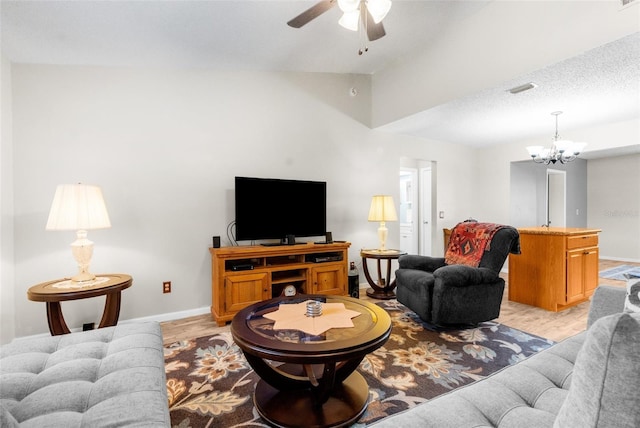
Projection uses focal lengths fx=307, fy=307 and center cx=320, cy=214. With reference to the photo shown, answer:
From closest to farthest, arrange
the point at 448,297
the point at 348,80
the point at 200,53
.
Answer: the point at 448,297 → the point at 200,53 → the point at 348,80

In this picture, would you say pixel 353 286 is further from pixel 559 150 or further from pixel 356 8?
pixel 559 150

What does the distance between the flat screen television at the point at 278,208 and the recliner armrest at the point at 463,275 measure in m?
→ 1.63

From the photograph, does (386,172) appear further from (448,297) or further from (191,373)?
(191,373)

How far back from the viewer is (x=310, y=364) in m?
1.40

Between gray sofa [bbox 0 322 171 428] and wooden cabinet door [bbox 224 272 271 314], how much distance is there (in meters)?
1.38

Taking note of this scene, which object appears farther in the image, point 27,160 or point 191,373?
point 27,160

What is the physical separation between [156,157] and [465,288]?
3230 millimetres

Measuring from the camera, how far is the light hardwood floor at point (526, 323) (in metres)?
2.81

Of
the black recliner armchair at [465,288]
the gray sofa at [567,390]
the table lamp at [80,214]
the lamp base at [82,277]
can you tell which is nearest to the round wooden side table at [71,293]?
the lamp base at [82,277]

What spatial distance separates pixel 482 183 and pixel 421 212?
1.25 meters

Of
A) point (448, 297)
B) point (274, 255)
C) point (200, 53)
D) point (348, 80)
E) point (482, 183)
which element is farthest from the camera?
point (482, 183)

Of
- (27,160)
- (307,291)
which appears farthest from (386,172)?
(27,160)

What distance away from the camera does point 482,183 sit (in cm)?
585

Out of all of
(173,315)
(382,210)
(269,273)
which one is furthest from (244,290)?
(382,210)
